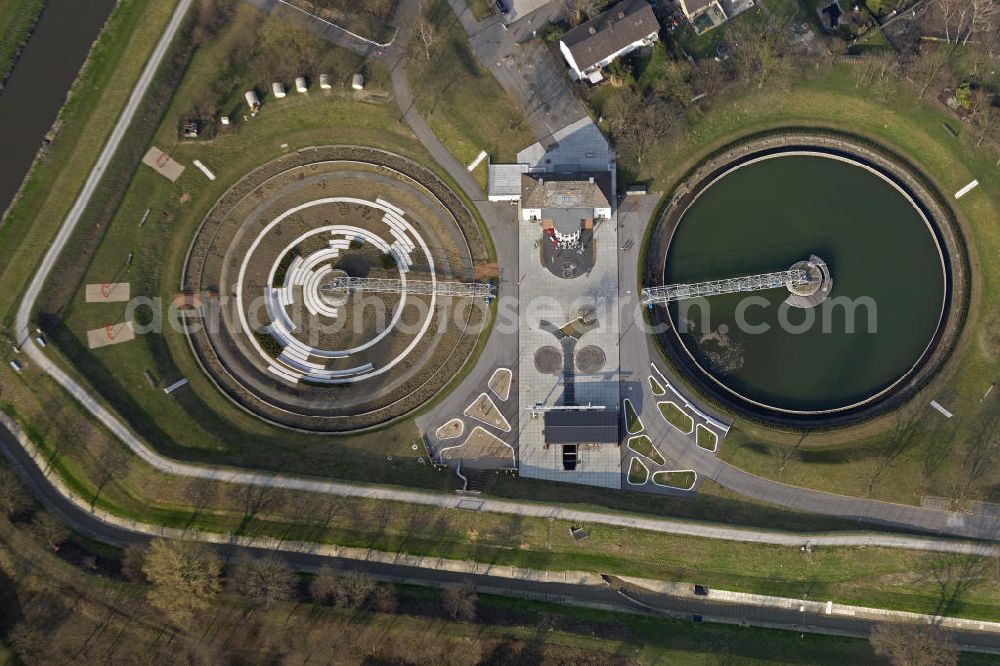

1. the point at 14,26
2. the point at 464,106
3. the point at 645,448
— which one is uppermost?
the point at 14,26

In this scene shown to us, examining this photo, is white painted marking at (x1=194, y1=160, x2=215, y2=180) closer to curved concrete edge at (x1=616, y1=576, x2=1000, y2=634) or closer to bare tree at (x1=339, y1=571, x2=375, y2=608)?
bare tree at (x1=339, y1=571, x2=375, y2=608)

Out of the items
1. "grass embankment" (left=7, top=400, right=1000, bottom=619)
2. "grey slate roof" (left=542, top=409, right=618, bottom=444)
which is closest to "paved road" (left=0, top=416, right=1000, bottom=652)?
"grass embankment" (left=7, top=400, right=1000, bottom=619)

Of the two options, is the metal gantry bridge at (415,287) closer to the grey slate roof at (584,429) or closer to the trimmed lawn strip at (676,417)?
the grey slate roof at (584,429)

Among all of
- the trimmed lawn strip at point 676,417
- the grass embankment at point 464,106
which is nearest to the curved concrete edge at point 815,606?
the trimmed lawn strip at point 676,417

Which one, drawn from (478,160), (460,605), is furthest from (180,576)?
(478,160)

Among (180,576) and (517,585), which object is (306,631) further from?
(517,585)
